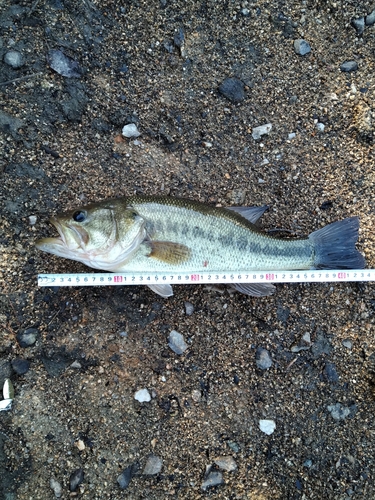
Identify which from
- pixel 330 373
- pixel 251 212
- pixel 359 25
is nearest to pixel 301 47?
pixel 359 25

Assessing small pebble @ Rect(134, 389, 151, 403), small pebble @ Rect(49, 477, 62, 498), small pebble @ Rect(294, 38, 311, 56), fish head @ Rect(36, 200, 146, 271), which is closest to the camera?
fish head @ Rect(36, 200, 146, 271)

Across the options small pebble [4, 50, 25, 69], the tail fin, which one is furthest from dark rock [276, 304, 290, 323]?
small pebble [4, 50, 25, 69]

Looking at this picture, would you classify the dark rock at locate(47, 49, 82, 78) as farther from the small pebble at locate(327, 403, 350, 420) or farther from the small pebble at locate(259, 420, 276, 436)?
the small pebble at locate(327, 403, 350, 420)

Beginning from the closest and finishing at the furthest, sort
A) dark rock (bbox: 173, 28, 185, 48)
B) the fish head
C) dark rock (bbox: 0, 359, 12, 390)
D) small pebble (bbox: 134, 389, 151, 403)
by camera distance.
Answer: the fish head < dark rock (bbox: 0, 359, 12, 390) < small pebble (bbox: 134, 389, 151, 403) < dark rock (bbox: 173, 28, 185, 48)

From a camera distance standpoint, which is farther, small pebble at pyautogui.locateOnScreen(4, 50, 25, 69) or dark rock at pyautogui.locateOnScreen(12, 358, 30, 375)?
small pebble at pyautogui.locateOnScreen(4, 50, 25, 69)

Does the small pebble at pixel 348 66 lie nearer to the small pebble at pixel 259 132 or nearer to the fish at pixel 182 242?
the small pebble at pixel 259 132

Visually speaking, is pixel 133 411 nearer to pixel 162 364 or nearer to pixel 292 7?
pixel 162 364

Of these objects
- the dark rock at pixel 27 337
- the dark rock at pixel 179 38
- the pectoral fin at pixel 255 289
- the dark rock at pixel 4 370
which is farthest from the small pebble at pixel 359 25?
the dark rock at pixel 4 370
